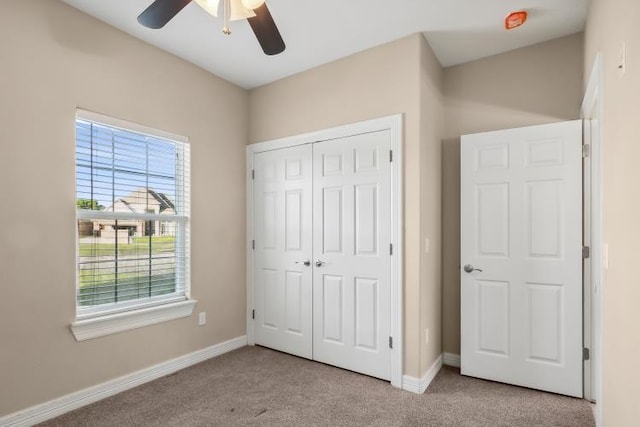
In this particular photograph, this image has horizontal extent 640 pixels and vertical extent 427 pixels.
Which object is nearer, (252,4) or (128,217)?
(252,4)

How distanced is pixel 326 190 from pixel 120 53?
6.28ft

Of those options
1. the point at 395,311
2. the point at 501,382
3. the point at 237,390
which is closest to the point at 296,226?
the point at 395,311

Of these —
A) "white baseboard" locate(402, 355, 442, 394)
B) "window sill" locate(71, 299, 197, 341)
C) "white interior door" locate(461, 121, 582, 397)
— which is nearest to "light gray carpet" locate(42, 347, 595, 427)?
"white baseboard" locate(402, 355, 442, 394)

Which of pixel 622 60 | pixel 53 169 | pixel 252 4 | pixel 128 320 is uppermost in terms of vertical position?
pixel 252 4

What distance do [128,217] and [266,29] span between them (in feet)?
5.90

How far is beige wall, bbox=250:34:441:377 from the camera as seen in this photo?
272cm

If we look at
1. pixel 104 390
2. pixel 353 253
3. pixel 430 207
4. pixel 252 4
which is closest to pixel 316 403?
pixel 353 253

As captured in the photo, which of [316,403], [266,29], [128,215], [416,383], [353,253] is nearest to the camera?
[266,29]

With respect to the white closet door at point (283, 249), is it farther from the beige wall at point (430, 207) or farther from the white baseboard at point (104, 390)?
the beige wall at point (430, 207)

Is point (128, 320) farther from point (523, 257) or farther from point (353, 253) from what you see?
point (523, 257)

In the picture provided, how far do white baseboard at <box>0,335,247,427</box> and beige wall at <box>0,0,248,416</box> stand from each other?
0.04m

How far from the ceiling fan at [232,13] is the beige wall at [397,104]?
1.20 metres

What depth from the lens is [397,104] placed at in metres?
2.81

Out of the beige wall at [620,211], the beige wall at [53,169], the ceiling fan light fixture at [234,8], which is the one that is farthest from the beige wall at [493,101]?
the beige wall at [53,169]
